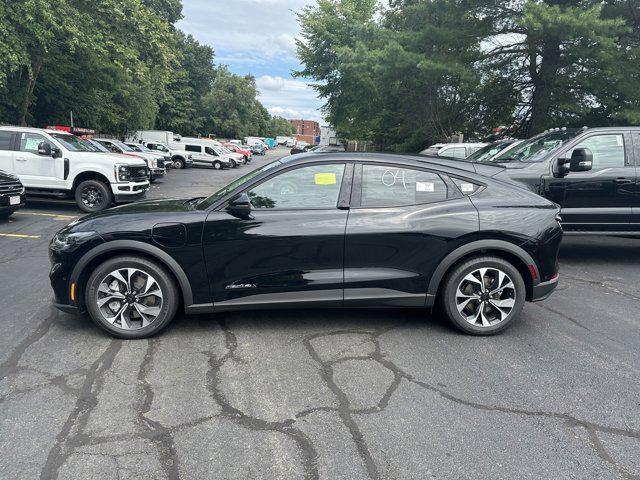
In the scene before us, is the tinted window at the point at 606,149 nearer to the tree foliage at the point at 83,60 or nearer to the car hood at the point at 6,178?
the car hood at the point at 6,178

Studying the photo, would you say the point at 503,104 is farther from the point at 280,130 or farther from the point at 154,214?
the point at 280,130

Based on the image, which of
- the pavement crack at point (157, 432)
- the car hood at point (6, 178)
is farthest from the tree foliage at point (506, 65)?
the pavement crack at point (157, 432)

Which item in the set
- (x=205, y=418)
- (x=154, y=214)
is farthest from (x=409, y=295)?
(x=154, y=214)

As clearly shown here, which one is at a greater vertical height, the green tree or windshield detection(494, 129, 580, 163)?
the green tree

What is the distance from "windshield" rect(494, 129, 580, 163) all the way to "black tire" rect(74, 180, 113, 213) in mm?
8790

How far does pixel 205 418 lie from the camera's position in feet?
9.53

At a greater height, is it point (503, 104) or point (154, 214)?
point (503, 104)

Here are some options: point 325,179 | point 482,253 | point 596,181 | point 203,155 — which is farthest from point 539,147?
point 203,155

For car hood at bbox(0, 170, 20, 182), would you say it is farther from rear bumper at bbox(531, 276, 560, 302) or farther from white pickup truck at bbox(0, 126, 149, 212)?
rear bumper at bbox(531, 276, 560, 302)

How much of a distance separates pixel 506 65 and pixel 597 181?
38.2 feet

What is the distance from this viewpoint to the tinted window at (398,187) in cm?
413

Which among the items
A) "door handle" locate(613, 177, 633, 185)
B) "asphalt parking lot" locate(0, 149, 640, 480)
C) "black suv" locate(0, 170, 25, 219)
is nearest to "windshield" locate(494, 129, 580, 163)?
"door handle" locate(613, 177, 633, 185)

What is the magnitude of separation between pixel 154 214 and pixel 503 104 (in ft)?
55.2

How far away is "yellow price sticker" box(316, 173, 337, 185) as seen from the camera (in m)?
4.13
